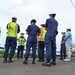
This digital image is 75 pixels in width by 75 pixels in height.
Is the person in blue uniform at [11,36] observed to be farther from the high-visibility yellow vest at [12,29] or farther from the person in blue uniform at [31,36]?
the person in blue uniform at [31,36]

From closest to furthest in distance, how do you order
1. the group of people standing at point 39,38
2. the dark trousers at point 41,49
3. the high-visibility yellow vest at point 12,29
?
1. the group of people standing at point 39,38
2. the high-visibility yellow vest at point 12,29
3. the dark trousers at point 41,49

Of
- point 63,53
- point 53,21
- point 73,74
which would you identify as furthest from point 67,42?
point 73,74

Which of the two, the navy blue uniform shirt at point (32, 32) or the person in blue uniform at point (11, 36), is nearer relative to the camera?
the navy blue uniform shirt at point (32, 32)

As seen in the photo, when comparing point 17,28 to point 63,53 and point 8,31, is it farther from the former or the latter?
point 63,53

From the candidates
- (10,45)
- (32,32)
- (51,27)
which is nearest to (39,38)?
(10,45)

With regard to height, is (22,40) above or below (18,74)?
above

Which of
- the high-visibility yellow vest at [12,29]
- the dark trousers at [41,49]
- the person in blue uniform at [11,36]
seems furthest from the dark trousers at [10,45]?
the dark trousers at [41,49]

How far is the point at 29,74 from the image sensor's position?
29.9 feet

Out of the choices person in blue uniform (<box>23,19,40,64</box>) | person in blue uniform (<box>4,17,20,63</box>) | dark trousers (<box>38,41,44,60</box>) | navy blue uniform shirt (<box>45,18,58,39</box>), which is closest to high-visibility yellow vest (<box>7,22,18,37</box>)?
person in blue uniform (<box>4,17,20,63</box>)

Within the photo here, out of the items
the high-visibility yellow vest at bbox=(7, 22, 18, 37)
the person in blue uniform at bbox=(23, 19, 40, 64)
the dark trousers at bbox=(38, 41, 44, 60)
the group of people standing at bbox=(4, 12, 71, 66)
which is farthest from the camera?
the dark trousers at bbox=(38, 41, 44, 60)

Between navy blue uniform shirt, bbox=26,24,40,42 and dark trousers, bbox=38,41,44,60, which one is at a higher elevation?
navy blue uniform shirt, bbox=26,24,40,42

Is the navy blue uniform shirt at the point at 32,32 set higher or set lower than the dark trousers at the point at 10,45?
higher

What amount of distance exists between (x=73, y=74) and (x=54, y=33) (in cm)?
270

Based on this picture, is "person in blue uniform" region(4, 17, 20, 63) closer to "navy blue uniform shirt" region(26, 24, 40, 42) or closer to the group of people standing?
the group of people standing
